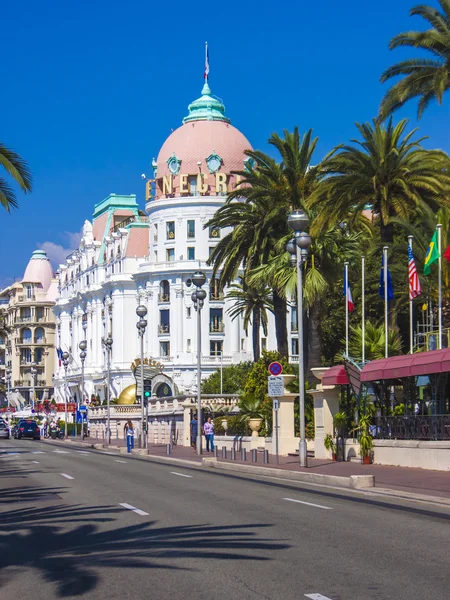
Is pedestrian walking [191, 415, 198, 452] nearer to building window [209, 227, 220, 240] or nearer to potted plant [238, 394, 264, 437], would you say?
potted plant [238, 394, 264, 437]

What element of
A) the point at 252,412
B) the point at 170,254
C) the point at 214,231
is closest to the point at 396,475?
the point at 252,412

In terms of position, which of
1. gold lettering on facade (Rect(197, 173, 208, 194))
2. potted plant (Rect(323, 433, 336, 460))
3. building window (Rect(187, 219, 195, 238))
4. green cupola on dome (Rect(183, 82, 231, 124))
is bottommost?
potted plant (Rect(323, 433, 336, 460))

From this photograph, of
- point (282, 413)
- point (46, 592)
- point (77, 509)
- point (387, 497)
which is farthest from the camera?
point (282, 413)

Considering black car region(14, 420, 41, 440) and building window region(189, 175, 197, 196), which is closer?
black car region(14, 420, 41, 440)

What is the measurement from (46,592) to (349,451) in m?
22.9

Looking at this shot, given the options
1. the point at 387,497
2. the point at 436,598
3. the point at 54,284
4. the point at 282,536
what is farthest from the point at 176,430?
the point at 54,284

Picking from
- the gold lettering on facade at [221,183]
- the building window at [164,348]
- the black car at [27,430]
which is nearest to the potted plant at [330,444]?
the black car at [27,430]

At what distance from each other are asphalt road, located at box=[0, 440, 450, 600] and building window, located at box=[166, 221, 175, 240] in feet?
266

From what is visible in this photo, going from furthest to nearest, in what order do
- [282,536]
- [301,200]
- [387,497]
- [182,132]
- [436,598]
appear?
1. [182,132]
2. [301,200]
3. [387,497]
4. [282,536]
5. [436,598]

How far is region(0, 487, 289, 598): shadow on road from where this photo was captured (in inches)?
380

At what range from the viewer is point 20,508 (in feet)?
54.4

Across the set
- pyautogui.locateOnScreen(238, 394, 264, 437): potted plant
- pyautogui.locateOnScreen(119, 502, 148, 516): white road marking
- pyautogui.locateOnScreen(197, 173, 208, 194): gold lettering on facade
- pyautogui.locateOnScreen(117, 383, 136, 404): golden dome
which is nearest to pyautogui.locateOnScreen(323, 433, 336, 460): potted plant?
pyautogui.locateOnScreen(238, 394, 264, 437): potted plant

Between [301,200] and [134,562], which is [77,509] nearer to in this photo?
[134,562]

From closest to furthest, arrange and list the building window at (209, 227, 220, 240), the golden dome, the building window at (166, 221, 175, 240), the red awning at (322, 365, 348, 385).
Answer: the red awning at (322, 365, 348, 385)
the building window at (209, 227, 220, 240)
the golden dome
the building window at (166, 221, 175, 240)
